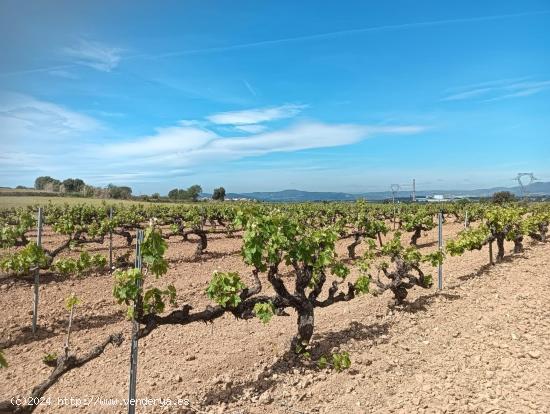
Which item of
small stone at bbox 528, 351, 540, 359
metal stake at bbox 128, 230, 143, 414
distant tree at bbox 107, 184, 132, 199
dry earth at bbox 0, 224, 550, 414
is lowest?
dry earth at bbox 0, 224, 550, 414

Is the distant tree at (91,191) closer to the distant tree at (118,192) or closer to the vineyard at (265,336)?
the distant tree at (118,192)

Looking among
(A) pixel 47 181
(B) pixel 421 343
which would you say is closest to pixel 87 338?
(B) pixel 421 343

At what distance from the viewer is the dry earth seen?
5078 millimetres

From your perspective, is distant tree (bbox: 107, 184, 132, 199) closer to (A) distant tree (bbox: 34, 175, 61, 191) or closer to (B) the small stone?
(A) distant tree (bbox: 34, 175, 61, 191)

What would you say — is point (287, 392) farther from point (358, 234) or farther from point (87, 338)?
point (358, 234)

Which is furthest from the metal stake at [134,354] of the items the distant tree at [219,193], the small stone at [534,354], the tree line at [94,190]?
the distant tree at [219,193]

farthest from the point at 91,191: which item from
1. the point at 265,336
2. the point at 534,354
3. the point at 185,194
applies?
the point at 534,354

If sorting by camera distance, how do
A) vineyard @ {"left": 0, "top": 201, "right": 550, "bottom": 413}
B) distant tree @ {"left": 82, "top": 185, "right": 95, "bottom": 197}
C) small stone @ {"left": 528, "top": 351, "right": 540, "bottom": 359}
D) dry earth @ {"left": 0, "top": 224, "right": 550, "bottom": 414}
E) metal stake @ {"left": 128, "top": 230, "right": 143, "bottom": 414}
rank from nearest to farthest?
1. metal stake @ {"left": 128, "top": 230, "right": 143, "bottom": 414}
2. vineyard @ {"left": 0, "top": 201, "right": 550, "bottom": 413}
3. dry earth @ {"left": 0, "top": 224, "right": 550, "bottom": 414}
4. small stone @ {"left": 528, "top": 351, "right": 540, "bottom": 359}
5. distant tree @ {"left": 82, "top": 185, "right": 95, "bottom": 197}

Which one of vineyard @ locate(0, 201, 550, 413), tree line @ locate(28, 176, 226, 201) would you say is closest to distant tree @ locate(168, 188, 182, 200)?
tree line @ locate(28, 176, 226, 201)

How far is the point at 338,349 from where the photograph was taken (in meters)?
6.55

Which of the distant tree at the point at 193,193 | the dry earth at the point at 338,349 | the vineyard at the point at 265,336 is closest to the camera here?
the vineyard at the point at 265,336

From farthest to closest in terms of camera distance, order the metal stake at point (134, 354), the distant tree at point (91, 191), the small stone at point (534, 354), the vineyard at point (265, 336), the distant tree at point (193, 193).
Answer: the distant tree at point (193, 193) → the distant tree at point (91, 191) → the small stone at point (534, 354) → the vineyard at point (265, 336) → the metal stake at point (134, 354)

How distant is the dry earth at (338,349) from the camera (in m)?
5.08

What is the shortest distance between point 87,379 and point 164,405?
1646 mm
